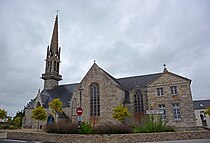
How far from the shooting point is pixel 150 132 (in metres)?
13.4

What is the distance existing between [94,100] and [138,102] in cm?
639

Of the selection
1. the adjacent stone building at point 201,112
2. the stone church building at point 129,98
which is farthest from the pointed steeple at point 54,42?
the adjacent stone building at point 201,112

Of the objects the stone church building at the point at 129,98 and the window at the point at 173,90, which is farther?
the window at the point at 173,90

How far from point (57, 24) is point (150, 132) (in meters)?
40.4

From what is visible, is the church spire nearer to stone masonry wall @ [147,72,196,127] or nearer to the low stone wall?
stone masonry wall @ [147,72,196,127]

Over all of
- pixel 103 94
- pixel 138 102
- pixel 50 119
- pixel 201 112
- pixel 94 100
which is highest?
pixel 103 94

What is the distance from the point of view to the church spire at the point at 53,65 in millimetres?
41375

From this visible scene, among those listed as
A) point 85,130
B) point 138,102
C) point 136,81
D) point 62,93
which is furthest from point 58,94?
point 85,130

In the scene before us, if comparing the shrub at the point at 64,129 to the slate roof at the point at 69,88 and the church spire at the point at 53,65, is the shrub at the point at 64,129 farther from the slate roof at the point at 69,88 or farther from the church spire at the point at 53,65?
the church spire at the point at 53,65

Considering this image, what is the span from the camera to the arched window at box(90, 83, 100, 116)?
88.6ft

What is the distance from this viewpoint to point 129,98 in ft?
89.6

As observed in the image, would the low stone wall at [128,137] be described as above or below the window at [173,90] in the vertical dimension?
below

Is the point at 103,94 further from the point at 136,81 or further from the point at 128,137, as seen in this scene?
the point at 128,137

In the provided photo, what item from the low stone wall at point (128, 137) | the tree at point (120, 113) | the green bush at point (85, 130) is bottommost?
the low stone wall at point (128, 137)
